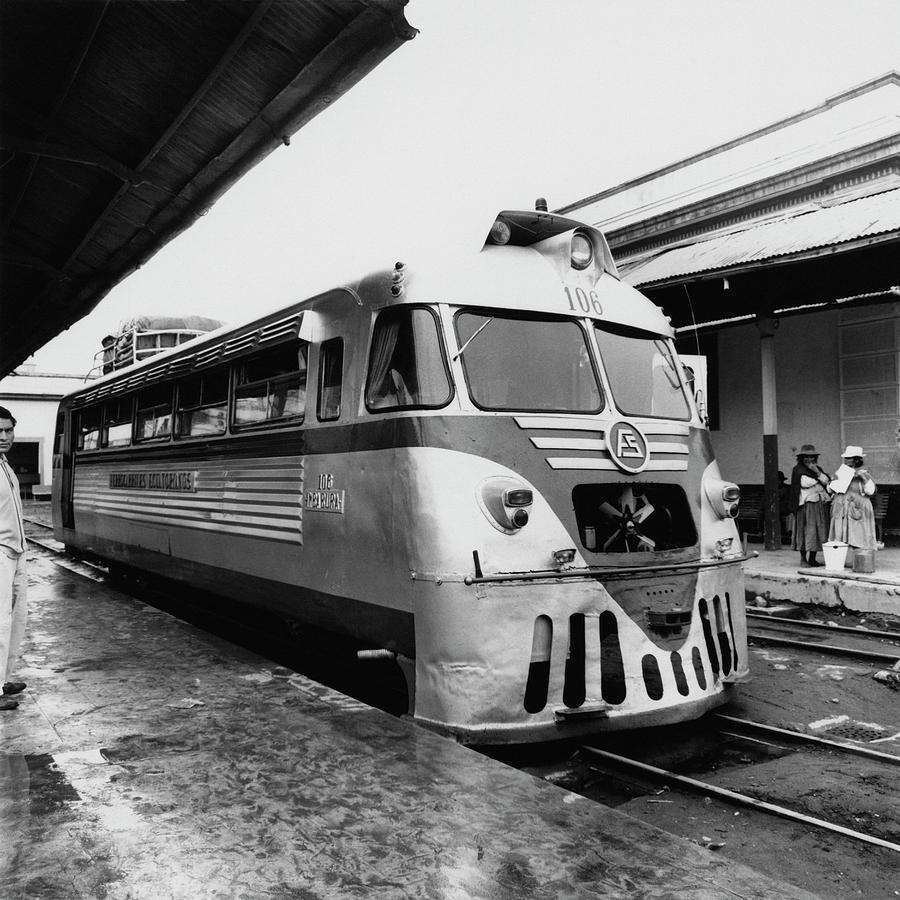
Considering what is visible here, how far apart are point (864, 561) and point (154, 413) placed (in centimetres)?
809

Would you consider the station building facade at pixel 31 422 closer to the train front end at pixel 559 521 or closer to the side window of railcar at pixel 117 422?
the side window of railcar at pixel 117 422

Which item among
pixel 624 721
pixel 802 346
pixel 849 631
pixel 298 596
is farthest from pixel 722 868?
pixel 802 346

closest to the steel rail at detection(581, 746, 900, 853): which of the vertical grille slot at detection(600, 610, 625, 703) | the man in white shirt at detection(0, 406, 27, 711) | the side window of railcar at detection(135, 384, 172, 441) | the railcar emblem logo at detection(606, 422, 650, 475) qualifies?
the vertical grille slot at detection(600, 610, 625, 703)

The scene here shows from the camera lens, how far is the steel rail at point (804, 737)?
4645 mm

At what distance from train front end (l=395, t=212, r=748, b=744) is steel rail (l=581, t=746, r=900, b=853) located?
22cm

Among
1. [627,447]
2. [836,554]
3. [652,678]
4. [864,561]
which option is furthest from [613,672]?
[864,561]

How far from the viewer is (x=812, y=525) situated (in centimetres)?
1058

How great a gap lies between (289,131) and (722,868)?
5037 millimetres

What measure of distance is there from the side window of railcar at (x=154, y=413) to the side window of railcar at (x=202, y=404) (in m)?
0.36

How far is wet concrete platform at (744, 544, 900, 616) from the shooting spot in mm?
8773

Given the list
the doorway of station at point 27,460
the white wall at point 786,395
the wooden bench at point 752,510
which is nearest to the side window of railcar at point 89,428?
the wooden bench at point 752,510

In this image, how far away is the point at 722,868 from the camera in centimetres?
282

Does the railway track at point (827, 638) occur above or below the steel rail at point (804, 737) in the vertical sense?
above

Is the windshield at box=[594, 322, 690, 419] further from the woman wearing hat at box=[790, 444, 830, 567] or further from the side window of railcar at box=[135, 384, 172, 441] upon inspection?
the woman wearing hat at box=[790, 444, 830, 567]
